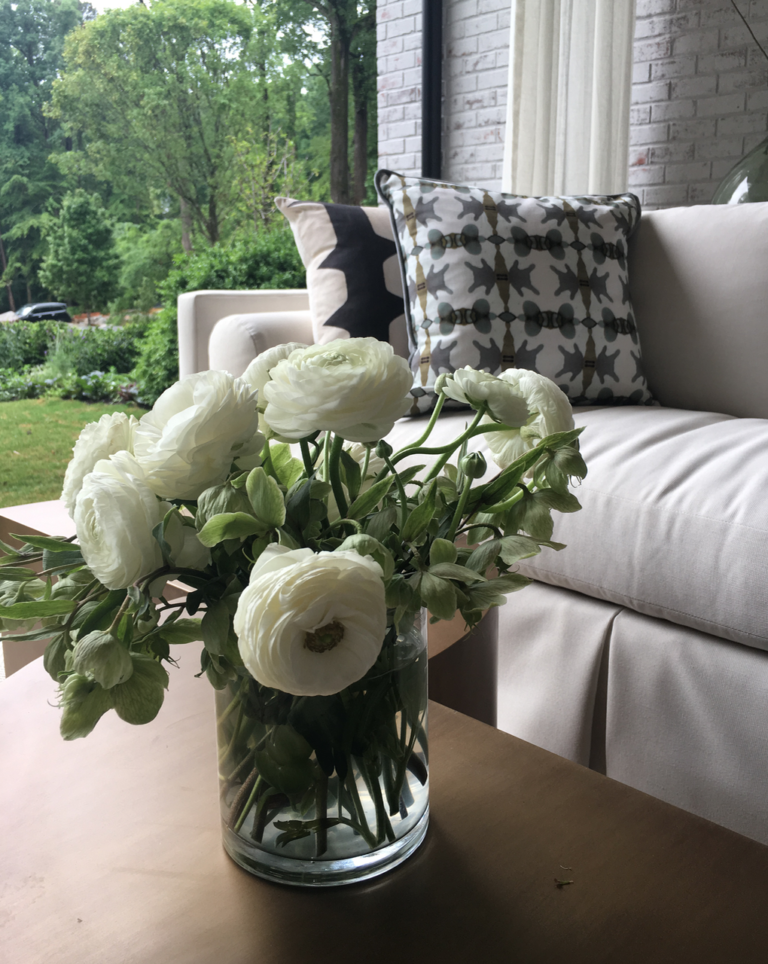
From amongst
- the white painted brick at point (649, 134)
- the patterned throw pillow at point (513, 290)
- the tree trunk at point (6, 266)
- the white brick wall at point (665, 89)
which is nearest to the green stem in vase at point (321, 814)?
the patterned throw pillow at point (513, 290)

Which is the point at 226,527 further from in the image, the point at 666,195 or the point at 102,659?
the point at 666,195

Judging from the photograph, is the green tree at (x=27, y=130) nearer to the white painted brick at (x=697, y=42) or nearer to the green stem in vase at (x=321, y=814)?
the white painted brick at (x=697, y=42)

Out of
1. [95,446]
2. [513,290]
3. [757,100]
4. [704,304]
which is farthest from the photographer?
[757,100]

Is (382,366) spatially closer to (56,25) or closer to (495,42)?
(495,42)

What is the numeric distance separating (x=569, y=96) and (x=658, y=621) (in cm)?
220

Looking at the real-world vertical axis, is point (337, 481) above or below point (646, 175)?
below

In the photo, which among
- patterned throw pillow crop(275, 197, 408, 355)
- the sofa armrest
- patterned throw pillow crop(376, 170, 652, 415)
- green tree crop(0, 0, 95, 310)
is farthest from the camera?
green tree crop(0, 0, 95, 310)

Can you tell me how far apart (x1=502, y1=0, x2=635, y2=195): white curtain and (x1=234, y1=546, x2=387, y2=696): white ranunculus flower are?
2.66 m

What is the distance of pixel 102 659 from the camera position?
37cm

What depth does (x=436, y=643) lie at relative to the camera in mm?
763

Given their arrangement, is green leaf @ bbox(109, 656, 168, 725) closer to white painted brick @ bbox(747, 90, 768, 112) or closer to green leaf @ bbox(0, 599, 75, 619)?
green leaf @ bbox(0, 599, 75, 619)

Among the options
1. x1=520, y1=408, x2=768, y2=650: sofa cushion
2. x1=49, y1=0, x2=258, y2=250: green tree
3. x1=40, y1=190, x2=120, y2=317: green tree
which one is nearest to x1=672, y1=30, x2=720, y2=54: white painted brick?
x1=520, y1=408, x2=768, y2=650: sofa cushion

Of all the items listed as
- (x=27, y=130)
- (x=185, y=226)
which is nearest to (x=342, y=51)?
(x=185, y=226)

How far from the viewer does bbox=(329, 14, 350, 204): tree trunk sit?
4.26 meters
